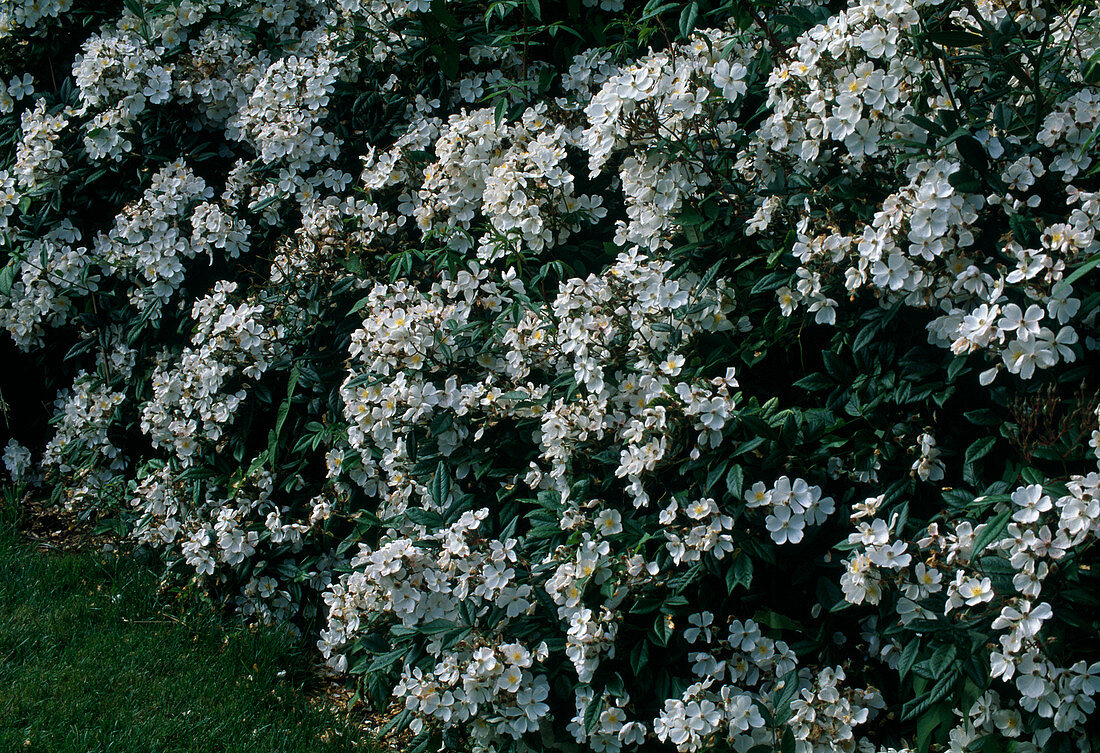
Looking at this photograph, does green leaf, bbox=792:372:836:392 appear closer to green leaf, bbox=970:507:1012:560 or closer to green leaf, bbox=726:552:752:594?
green leaf, bbox=726:552:752:594

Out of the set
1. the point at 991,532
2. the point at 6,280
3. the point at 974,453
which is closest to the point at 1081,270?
the point at 974,453

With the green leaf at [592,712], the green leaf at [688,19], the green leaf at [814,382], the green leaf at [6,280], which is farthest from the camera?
the green leaf at [6,280]

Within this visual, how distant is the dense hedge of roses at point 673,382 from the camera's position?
2.14 m

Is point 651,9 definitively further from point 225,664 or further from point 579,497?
point 225,664

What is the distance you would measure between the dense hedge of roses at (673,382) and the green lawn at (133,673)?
0.22m

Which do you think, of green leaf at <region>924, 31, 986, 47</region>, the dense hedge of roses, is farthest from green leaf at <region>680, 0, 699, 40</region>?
green leaf at <region>924, 31, 986, 47</region>

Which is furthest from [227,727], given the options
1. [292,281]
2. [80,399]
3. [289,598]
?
[80,399]

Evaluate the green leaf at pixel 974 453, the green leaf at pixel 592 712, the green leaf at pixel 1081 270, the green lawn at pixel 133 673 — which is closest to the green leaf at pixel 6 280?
the green lawn at pixel 133 673

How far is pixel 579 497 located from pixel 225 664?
1.40 metres

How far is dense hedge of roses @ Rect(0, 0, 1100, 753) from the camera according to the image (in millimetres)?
2141

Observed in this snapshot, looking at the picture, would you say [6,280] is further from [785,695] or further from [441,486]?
[785,695]

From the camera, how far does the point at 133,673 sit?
9.80 ft

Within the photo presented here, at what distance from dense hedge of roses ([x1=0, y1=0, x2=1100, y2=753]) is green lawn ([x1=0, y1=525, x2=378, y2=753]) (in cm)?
22

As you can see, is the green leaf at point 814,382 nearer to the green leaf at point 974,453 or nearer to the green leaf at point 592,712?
the green leaf at point 974,453
